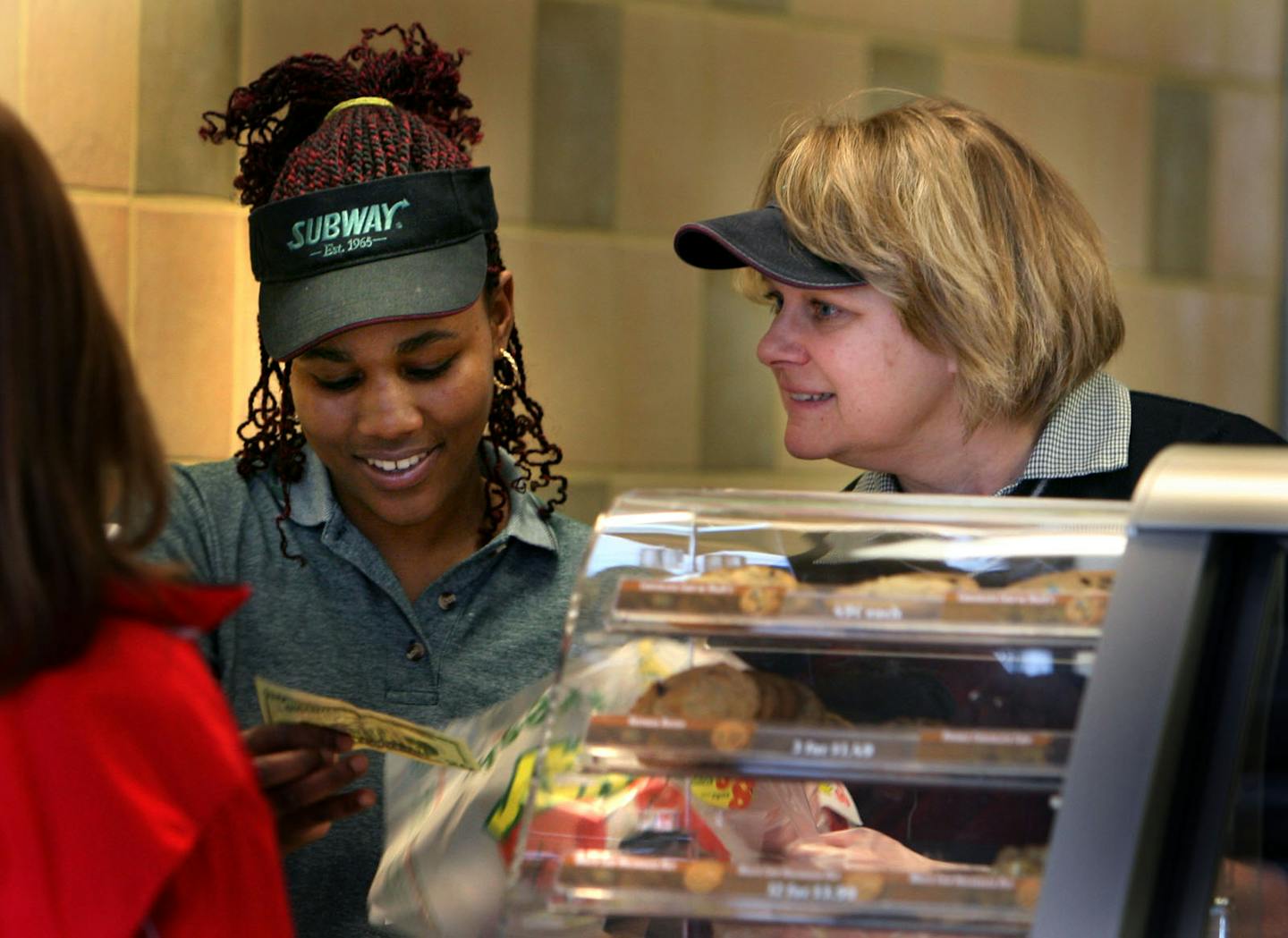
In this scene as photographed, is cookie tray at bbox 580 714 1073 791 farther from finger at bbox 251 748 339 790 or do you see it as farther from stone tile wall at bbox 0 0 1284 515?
stone tile wall at bbox 0 0 1284 515

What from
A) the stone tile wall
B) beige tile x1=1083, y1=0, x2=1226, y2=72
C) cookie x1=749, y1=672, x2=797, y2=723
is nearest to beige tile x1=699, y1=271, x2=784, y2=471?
the stone tile wall

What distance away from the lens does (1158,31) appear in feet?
10.8

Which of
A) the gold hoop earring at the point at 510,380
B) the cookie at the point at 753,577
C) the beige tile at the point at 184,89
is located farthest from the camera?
the beige tile at the point at 184,89

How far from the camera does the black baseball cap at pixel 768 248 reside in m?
1.70

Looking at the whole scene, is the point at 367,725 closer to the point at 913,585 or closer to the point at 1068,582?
the point at 913,585

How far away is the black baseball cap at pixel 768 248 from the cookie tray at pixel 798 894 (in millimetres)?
805

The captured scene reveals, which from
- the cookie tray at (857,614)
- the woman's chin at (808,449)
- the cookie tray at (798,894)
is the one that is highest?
the woman's chin at (808,449)

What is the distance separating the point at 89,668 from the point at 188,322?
1526mm

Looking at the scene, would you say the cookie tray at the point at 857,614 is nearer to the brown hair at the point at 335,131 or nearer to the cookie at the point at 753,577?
the cookie at the point at 753,577

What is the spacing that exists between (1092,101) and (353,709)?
100 inches

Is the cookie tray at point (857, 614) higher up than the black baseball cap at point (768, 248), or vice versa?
the black baseball cap at point (768, 248)

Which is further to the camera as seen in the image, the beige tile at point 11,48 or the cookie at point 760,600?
the beige tile at point 11,48

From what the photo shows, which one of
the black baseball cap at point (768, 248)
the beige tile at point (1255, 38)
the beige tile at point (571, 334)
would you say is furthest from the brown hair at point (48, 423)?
the beige tile at point (1255, 38)

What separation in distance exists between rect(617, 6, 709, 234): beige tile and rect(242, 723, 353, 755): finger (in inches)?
64.9
